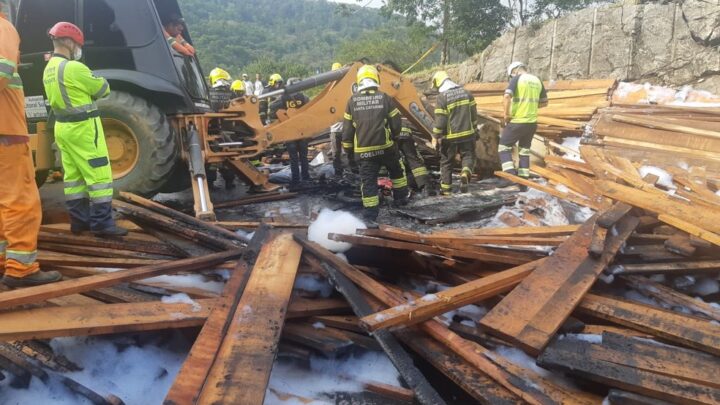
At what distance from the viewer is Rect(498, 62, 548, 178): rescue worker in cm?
636

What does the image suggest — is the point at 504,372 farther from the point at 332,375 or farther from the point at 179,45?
the point at 179,45

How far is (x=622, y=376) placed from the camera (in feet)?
6.16

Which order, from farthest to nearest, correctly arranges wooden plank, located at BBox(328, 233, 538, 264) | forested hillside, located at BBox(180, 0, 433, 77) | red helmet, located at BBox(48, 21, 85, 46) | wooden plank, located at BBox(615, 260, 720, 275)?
forested hillside, located at BBox(180, 0, 433, 77), red helmet, located at BBox(48, 21, 85, 46), wooden plank, located at BBox(328, 233, 538, 264), wooden plank, located at BBox(615, 260, 720, 275)

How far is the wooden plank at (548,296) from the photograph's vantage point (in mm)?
2090

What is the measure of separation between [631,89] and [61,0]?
29.2ft

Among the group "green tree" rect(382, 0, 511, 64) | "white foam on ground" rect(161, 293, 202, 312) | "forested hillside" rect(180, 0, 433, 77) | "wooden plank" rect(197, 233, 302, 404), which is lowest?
"white foam on ground" rect(161, 293, 202, 312)

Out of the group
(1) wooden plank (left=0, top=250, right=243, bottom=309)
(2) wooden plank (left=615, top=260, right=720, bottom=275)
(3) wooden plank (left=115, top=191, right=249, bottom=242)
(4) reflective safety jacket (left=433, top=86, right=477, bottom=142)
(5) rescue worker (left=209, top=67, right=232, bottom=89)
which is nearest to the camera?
(1) wooden plank (left=0, top=250, right=243, bottom=309)

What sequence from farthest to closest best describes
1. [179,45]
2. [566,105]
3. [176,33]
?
[566,105] → [176,33] → [179,45]

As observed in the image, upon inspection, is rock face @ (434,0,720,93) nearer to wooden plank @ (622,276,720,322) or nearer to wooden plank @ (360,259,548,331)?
wooden plank @ (622,276,720,322)

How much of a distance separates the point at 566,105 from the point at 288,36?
83.4 meters

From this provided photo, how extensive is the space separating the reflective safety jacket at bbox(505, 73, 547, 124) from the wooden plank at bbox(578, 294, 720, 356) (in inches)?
171

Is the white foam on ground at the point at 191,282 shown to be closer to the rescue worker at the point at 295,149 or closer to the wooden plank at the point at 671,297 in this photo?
the wooden plank at the point at 671,297

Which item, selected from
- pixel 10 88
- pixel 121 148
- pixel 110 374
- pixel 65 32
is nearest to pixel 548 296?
pixel 110 374

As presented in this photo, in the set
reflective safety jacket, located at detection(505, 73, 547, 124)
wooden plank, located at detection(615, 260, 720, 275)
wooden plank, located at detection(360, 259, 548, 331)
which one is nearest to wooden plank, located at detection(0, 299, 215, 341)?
wooden plank, located at detection(360, 259, 548, 331)
